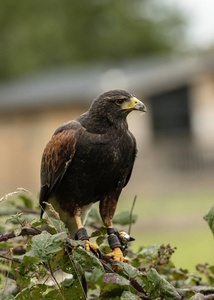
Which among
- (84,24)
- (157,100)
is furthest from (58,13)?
(157,100)

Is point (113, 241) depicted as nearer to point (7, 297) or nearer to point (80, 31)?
point (7, 297)

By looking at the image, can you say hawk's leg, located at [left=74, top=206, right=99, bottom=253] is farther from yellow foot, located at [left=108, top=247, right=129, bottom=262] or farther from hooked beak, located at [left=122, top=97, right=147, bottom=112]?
hooked beak, located at [left=122, top=97, right=147, bottom=112]

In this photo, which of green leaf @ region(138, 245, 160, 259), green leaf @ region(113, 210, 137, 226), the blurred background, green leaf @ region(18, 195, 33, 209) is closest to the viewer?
green leaf @ region(138, 245, 160, 259)

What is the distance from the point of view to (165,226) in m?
10.9

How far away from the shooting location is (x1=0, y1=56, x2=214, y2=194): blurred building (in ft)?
73.2

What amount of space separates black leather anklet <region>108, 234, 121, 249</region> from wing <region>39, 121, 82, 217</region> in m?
0.41

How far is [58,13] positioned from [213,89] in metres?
23.7

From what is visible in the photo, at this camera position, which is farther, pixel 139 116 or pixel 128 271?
pixel 139 116

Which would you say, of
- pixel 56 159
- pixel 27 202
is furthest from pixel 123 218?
pixel 27 202

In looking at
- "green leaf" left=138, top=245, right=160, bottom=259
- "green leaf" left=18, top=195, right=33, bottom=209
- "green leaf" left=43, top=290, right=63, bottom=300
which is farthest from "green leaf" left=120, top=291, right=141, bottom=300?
"green leaf" left=18, top=195, right=33, bottom=209

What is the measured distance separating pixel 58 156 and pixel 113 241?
0.52m

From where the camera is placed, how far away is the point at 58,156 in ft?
10.2

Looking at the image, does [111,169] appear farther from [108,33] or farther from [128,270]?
[108,33]

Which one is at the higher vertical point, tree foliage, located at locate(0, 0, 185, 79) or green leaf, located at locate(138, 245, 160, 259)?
tree foliage, located at locate(0, 0, 185, 79)
